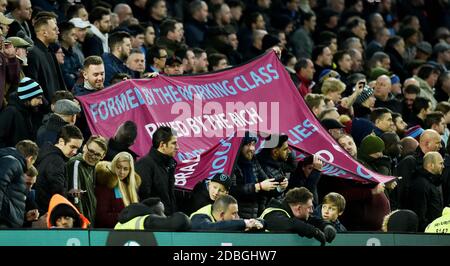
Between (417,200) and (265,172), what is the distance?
1943 millimetres

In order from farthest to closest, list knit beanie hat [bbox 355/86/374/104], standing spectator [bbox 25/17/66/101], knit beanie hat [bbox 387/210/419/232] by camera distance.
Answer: knit beanie hat [bbox 355/86/374/104] → standing spectator [bbox 25/17/66/101] → knit beanie hat [bbox 387/210/419/232]

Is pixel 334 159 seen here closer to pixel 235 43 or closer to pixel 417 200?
pixel 417 200

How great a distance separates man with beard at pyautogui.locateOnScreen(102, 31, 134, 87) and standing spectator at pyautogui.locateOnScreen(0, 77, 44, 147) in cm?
216

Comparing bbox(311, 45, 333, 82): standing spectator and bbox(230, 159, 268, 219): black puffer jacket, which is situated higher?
bbox(311, 45, 333, 82): standing spectator

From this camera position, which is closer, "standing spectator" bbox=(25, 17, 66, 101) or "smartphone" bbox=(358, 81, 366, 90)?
"standing spectator" bbox=(25, 17, 66, 101)

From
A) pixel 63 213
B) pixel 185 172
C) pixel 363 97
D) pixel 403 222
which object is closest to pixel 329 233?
pixel 403 222

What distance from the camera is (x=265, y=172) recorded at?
48.2ft

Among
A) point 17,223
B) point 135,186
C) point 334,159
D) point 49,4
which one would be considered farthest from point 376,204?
point 49,4

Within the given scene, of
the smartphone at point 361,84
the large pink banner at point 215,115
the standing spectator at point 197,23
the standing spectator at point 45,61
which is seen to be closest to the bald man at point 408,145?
the smartphone at point 361,84

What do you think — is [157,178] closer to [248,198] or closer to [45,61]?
[248,198]

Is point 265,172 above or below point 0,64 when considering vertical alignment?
below

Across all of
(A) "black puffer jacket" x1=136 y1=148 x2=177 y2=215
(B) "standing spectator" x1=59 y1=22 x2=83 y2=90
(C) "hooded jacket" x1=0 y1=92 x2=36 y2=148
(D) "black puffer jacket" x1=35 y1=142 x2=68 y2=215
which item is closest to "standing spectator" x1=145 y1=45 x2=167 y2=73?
(B) "standing spectator" x1=59 y1=22 x2=83 y2=90

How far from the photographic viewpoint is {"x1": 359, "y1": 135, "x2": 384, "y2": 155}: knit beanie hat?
15.7 m

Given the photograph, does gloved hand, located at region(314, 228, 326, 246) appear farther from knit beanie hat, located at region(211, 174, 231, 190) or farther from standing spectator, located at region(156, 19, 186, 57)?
standing spectator, located at region(156, 19, 186, 57)
